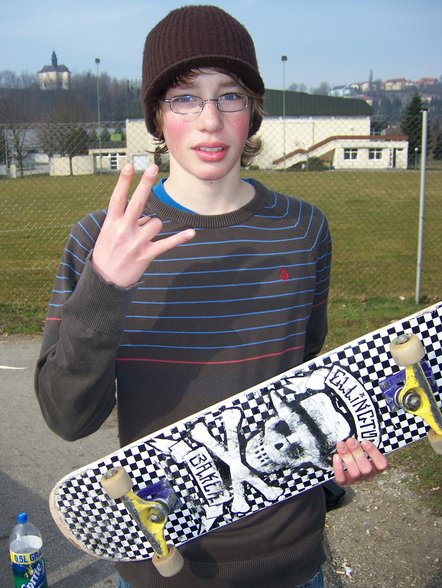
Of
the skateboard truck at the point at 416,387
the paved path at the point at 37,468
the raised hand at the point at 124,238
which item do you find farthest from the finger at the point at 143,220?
the paved path at the point at 37,468

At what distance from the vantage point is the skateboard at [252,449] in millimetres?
1684

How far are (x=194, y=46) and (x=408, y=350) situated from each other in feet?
2.79

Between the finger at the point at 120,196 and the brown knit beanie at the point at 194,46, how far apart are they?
39cm

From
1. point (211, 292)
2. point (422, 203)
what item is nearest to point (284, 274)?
point (211, 292)

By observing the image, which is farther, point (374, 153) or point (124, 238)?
point (374, 153)

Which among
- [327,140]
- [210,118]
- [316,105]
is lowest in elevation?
[327,140]

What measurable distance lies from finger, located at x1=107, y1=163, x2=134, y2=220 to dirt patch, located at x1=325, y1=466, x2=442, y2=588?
2.16 m

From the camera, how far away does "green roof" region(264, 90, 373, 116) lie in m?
52.2

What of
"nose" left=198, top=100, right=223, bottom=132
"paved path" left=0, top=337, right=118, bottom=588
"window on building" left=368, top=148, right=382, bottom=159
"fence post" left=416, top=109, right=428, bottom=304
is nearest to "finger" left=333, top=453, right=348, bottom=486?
"nose" left=198, top=100, right=223, bottom=132

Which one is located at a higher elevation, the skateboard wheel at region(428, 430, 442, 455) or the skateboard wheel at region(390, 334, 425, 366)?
the skateboard wheel at region(390, 334, 425, 366)

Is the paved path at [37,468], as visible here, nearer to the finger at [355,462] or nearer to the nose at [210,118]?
the finger at [355,462]

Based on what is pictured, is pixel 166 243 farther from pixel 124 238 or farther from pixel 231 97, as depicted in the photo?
pixel 231 97

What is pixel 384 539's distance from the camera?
3076mm

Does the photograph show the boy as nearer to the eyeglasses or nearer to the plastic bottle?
the eyeglasses
